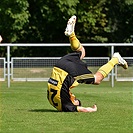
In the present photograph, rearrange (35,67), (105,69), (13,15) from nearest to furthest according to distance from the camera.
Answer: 1. (105,69)
2. (35,67)
3. (13,15)

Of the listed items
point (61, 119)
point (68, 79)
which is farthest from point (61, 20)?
point (61, 119)

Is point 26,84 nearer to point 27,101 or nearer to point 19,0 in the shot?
point 27,101

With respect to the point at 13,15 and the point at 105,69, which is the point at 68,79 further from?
the point at 13,15

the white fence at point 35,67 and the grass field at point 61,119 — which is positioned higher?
the grass field at point 61,119

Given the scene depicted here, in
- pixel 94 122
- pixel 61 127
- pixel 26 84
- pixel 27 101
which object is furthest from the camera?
pixel 26 84

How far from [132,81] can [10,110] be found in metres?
13.2

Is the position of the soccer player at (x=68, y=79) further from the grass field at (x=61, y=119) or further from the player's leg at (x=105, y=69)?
the grass field at (x=61, y=119)

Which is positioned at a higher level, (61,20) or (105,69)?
(61,20)

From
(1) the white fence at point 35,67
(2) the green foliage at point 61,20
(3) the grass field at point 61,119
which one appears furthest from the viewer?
(2) the green foliage at point 61,20

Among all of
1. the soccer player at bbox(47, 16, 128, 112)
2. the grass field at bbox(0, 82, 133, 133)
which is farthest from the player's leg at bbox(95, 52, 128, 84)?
the grass field at bbox(0, 82, 133, 133)

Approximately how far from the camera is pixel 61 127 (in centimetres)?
962

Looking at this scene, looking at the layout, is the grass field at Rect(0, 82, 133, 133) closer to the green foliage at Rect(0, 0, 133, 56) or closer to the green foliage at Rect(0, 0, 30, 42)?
the green foliage at Rect(0, 0, 30, 42)

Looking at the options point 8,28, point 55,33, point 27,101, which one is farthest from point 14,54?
point 27,101

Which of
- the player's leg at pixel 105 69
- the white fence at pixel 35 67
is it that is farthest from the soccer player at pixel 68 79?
the white fence at pixel 35 67
